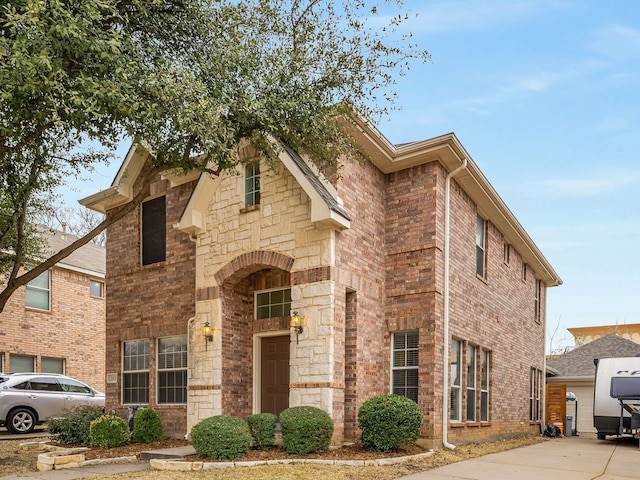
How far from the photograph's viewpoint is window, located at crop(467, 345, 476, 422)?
14302 millimetres

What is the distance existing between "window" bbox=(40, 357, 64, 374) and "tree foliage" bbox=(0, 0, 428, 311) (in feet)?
37.9

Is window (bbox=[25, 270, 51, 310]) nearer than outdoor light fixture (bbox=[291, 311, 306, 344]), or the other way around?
outdoor light fixture (bbox=[291, 311, 306, 344])

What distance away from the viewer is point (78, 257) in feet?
80.4

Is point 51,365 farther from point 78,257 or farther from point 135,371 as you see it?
point 135,371

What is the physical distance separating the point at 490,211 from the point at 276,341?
6541 mm

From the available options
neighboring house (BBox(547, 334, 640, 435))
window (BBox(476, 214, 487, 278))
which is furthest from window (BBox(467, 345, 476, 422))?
neighboring house (BBox(547, 334, 640, 435))

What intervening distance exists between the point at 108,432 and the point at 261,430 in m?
3.67

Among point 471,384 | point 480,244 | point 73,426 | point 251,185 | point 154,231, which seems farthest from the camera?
point 480,244

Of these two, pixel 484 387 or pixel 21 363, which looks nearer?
pixel 484 387

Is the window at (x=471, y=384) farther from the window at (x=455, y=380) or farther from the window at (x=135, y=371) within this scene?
the window at (x=135, y=371)

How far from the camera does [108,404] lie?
1561 cm

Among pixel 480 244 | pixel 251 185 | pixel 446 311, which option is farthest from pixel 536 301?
pixel 251 185

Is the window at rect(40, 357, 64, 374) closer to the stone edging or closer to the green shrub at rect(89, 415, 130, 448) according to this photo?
the green shrub at rect(89, 415, 130, 448)

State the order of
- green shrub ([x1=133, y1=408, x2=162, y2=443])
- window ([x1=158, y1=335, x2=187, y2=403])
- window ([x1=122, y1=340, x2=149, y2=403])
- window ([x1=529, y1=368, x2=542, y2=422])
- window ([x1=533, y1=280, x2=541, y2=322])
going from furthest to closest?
window ([x1=533, y1=280, x2=541, y2=322]) < window ([x1=529, y1=368, x2=542, y2=422]) < window ([x1=122, y1=340, x2=149, y2=403]) < window ([x1=158, y1=335, x2=187, y2=403]) < green shrub ([x1=133, y1=408, x2=162, y2=443])
